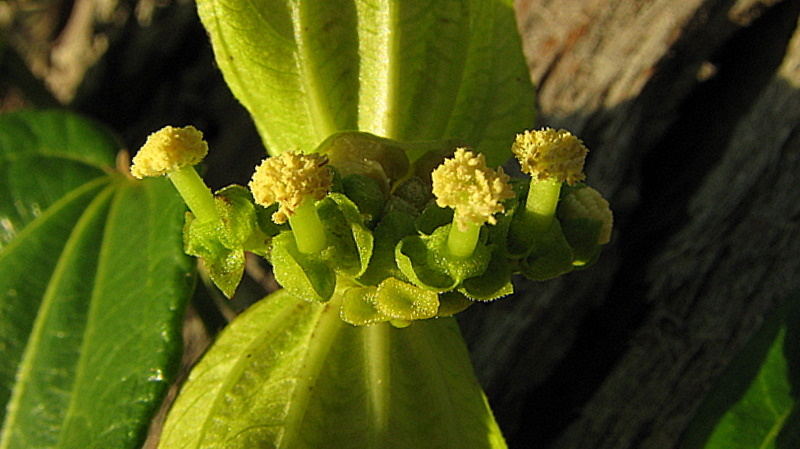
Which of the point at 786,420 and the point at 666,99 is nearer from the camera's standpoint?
the point at 786,420

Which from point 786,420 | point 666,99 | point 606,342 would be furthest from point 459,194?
point 666,99

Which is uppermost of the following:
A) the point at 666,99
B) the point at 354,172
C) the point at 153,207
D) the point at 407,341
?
the point at 354,172

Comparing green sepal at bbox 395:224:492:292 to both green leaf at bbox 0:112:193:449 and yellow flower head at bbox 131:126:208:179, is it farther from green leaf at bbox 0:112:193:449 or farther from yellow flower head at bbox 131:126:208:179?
green leaf at bbox 0:112:193:449

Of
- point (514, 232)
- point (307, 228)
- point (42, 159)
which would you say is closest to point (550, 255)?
point (514, 232)

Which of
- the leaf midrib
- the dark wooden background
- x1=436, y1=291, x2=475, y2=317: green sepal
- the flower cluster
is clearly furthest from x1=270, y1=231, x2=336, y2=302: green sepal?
the dark wooden background

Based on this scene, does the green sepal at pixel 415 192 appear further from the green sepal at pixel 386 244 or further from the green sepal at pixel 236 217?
the green sepal at pixel 236 217

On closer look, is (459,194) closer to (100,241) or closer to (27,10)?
(100,241)

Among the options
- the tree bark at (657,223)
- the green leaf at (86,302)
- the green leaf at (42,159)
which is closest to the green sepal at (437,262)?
the green leaf at (86,302)
